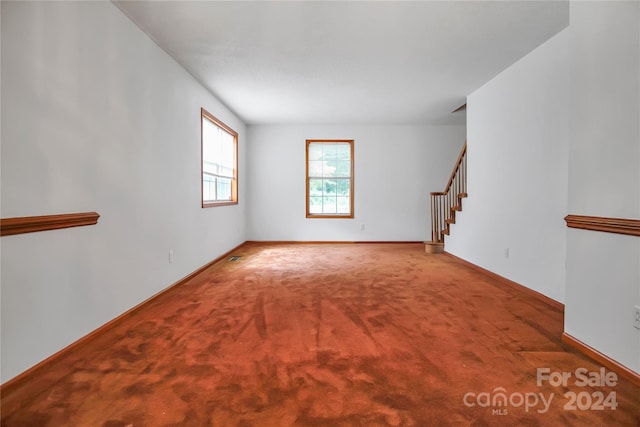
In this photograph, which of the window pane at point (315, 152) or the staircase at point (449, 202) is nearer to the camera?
the staircase at point (449, 202)

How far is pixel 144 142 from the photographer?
126 inches

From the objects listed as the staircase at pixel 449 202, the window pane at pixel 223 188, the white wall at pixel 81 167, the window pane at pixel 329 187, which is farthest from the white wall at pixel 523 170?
the window pane at pixel 223 188

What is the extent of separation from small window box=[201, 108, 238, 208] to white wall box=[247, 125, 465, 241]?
1001mm

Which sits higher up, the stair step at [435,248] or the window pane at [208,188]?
the window pane at [208,188]

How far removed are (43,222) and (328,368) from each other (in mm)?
1910

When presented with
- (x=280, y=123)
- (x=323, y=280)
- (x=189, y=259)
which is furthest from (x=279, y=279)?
(x=280, y=123)

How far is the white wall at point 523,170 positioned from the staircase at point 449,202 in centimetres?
42

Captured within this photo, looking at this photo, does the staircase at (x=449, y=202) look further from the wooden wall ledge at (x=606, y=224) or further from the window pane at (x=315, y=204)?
the wooden wall ledge at (x=606, y=224)

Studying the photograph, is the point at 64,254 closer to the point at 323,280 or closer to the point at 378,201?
the point at 323,280

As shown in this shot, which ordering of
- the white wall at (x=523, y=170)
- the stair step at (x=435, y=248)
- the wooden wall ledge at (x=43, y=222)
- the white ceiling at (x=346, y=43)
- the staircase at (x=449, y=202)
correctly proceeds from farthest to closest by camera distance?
1. the stair step at (x=435, y=248)
2. the staircase at (x=449, y=202)
3. the white wall at (x=523, y=170)
4. the white ceiling at (x=346, y=43)
5. the wooden wall ledge at (x=43, y=222)

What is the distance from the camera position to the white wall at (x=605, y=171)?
1.90m

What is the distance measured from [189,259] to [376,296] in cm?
239

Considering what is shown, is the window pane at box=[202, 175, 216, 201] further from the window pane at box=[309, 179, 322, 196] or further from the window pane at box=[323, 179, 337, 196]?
the window pane at box=[323, 179, 337, 196]

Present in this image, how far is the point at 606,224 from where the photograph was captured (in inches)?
80.1
